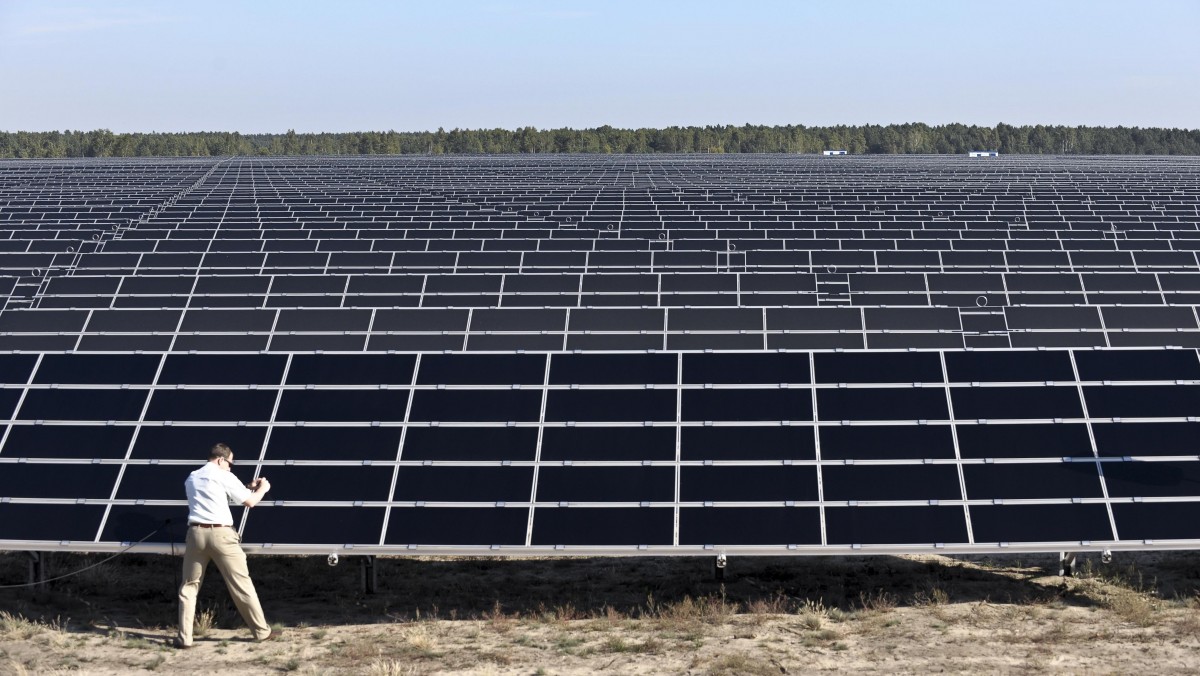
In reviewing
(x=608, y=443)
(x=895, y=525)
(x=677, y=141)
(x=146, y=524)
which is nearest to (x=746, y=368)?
(x=608, y=443)

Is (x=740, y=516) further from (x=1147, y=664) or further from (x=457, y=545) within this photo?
(x=1147, y=664)

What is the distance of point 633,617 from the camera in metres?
11.9

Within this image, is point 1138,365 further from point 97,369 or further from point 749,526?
point 97,369

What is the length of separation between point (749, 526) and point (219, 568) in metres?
4.82

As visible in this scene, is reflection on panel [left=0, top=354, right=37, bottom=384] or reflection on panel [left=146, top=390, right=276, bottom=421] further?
reflection on panel [left=0, top=354, right=37, bottom=384]

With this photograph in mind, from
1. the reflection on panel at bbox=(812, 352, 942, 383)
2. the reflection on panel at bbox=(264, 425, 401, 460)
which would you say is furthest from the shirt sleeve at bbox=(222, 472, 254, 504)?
the reflection on panel at bbox=(812, 352, 942, 383)

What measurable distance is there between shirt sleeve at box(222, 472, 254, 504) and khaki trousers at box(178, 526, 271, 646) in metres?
0.29

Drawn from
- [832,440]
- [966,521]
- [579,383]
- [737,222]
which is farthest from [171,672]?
[737,222]

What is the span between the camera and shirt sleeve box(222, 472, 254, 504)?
1090 centimetres

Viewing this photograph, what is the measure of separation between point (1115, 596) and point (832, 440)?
3290 mm

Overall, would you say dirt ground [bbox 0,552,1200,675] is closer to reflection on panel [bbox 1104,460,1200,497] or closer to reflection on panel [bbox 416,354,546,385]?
reflection on panel [bbox 1104,460,1200,497]

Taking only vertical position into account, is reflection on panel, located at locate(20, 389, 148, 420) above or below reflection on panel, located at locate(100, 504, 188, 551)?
above

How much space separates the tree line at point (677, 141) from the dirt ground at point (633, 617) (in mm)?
127120

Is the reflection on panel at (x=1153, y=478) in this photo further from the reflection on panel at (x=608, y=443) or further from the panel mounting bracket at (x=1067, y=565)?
the reflection on panel at (x=608, y=443)
